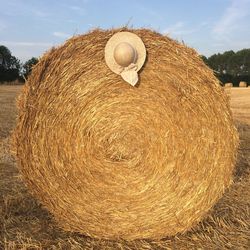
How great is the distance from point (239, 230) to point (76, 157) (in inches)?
63.9

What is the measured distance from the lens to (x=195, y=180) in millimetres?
4141

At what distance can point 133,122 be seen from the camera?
4.26 meters

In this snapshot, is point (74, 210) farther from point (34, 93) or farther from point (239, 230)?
point (239, 230)

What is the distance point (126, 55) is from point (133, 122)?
678mm

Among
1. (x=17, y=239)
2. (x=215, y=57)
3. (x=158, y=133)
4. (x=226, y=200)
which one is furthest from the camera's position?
(x=215, y=57)

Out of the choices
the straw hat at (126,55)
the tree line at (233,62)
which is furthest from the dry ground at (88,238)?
the tree line at (233,62)

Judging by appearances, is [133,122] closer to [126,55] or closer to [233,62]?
[126,55]

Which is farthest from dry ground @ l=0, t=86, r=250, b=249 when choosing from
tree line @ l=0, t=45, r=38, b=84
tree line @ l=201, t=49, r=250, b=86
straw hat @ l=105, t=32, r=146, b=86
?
tree line @ l=201, t=49, r=250, b=86

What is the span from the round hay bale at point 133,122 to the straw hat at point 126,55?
9 cm

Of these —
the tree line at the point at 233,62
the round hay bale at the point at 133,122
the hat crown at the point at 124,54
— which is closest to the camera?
the hat crown at the point at 124,54

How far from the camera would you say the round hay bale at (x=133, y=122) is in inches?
161

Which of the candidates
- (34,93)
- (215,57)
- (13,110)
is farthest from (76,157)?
(215,57)

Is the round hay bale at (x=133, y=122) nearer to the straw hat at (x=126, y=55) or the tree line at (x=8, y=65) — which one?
the straw hat at (x=126, y=55)

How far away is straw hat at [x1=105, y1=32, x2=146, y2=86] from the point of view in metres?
3.90
